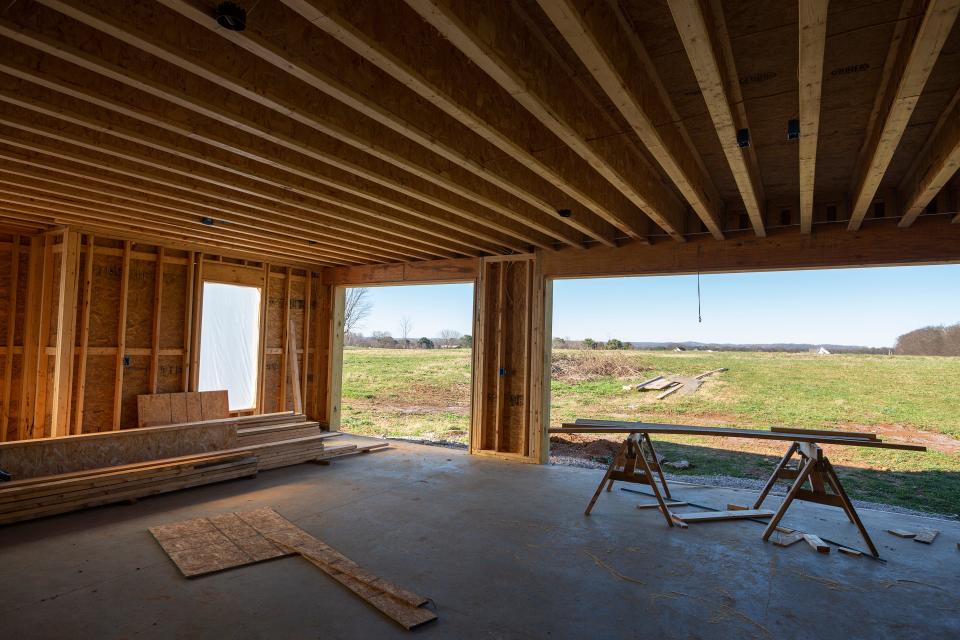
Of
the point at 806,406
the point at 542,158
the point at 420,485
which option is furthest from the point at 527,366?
the point at 806,406

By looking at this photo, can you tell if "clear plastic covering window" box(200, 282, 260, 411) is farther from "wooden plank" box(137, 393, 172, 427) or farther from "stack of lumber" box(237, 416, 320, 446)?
"stack of lumber" box(237, 416, 320, 446)

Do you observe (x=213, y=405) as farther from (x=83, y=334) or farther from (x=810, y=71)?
(x=810, y=71)

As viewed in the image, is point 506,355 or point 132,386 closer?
point 132,386

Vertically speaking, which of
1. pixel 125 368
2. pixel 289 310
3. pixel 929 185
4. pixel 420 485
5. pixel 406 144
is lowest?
pixel 420 485

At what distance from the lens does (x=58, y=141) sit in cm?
377

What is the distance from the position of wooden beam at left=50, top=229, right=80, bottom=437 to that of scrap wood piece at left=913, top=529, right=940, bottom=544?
32.6 feet

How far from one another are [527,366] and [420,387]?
10.5 metres

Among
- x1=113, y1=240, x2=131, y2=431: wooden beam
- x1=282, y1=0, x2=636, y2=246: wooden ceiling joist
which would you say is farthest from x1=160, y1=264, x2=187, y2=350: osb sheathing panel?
x1=282, y1=0, x2=636, y2=246: wooden ceiling joist

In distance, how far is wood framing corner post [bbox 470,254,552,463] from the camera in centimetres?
747

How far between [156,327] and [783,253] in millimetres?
9002

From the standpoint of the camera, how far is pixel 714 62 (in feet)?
7.93

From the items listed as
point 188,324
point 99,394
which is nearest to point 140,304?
point 188,324

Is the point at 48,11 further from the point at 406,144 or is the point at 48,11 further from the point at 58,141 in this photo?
the point at 406,144

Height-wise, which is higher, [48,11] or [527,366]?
[48,11]
